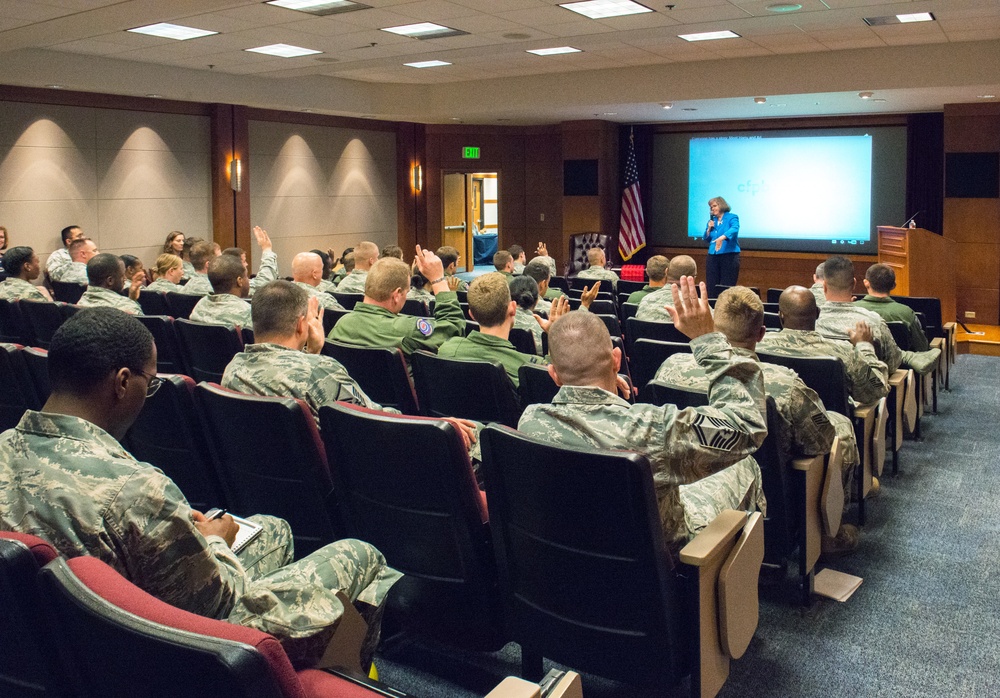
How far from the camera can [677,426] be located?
2.19m

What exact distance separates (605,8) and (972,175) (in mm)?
6581

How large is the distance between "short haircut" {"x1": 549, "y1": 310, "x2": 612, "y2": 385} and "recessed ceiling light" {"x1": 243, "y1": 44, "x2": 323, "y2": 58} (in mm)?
8311

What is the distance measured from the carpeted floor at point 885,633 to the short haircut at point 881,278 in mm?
1973

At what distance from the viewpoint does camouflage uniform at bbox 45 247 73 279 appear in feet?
30.2

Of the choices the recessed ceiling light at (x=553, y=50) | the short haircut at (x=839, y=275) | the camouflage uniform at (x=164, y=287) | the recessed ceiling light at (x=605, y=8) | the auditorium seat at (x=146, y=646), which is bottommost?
the auditorium seat at (x=146, y=646)

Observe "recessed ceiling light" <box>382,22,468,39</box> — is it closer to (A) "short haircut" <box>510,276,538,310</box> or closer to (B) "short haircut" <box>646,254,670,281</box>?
(B) "short haircut" <box>646,254,670,281</box>

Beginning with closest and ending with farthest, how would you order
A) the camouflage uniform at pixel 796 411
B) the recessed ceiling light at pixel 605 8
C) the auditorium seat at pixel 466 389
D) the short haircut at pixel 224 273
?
the camouflage uniform at pixel 796 411 < the auditorium seat at pixel 466 389 < the short haircut at pixel 224 273 < the recessed ceiling light at pixel 605 8

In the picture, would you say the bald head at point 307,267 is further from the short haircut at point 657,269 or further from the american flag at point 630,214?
the american flag at point 630,214

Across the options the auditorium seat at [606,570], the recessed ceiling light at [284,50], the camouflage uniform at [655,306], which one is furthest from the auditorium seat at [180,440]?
the recessed ceiling light at [284,50]

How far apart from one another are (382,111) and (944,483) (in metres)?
11.0

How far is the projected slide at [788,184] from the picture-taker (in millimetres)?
13648

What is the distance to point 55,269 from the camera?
9.08 m

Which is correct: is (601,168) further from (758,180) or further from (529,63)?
(529,63)

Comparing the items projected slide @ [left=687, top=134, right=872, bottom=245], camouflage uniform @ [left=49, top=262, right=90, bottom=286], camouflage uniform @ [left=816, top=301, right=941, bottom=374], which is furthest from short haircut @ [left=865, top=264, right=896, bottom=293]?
projected slide @ [left=687, top=134, right=872, bottom=245]
